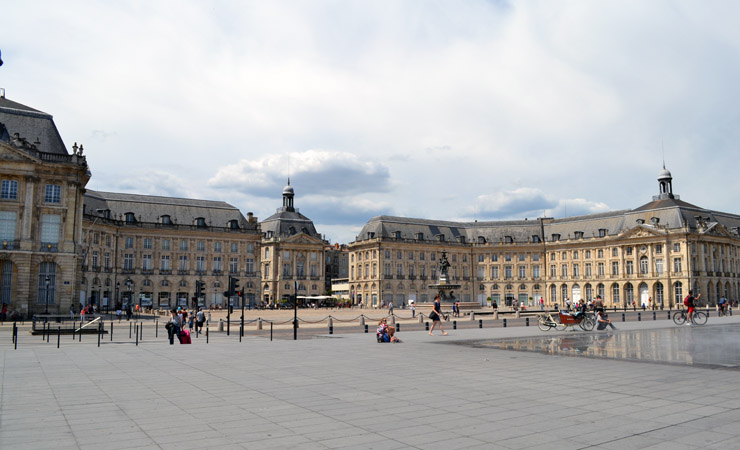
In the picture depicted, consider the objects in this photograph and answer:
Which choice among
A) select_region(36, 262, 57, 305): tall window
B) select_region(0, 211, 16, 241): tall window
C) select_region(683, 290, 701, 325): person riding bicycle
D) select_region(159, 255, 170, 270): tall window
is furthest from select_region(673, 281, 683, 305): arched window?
select_region(0, 211, 16, 241): tall window

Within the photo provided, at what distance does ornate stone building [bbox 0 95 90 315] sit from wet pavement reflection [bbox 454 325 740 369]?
1589 inches

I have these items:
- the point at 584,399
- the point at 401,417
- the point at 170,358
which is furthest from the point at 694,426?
the point at 170,358

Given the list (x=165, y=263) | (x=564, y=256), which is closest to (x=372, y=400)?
(x=165, y=263)

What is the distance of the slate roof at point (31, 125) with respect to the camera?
52.4m

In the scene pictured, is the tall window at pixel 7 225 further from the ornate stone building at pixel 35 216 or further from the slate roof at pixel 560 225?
the slate roof at pixel 560 225

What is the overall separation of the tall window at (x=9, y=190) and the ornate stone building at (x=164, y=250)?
2616 centimetres

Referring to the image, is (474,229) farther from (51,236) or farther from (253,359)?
(253,359)

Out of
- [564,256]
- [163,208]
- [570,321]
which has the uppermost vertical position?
[163,208]

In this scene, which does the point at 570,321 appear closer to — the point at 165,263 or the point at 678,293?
the point at 678,293

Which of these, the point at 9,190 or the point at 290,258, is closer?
the point at 9,190

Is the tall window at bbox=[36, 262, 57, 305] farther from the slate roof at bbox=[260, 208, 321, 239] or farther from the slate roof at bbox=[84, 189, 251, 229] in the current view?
the slate roof at bbox=[260, 208, 321, 239]

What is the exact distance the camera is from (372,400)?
11.0 metres

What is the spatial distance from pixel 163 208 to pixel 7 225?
4138 cm

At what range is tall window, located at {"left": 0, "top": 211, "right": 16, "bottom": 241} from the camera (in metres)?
49.7
